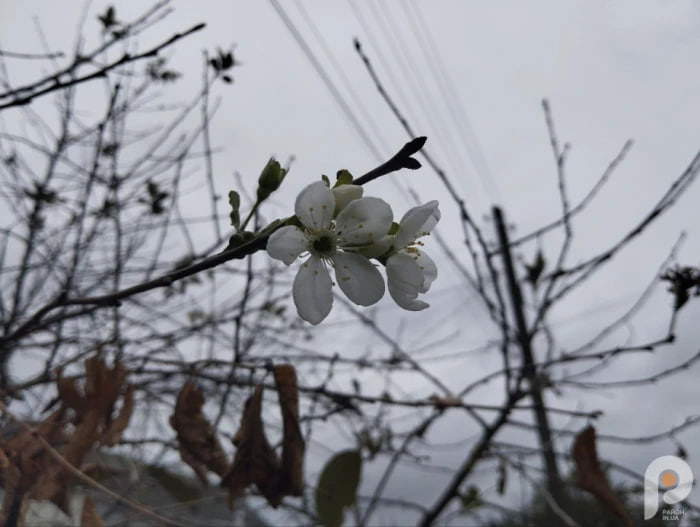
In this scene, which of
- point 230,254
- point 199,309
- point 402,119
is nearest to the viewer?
point 230,254

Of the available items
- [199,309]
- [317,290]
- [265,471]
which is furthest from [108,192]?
[317,290]

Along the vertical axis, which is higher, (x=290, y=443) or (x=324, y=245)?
(x=324, y=245)

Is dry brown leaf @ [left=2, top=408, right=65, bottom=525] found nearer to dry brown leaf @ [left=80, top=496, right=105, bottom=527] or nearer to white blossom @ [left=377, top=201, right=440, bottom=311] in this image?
dry brown leaf @ [left=80, top=496, right=105, bottom=527]

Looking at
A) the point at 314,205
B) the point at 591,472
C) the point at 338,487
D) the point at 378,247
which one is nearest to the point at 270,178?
the point at 314,205

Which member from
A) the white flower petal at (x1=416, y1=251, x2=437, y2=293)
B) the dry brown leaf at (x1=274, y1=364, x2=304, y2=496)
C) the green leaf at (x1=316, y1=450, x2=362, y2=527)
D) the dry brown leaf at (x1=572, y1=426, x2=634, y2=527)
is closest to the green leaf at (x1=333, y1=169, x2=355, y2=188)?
the white flower petal at (x1=416, y1=251, x2=437, y2=293)

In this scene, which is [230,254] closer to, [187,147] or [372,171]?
[372,171]

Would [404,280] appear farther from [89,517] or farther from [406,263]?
[89,517]
